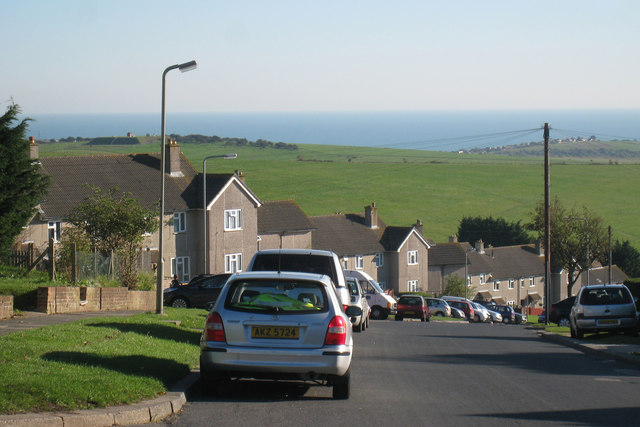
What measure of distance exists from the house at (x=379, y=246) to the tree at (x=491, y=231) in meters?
22.5

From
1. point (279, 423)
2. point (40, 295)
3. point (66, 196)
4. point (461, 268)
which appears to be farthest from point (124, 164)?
point (279, 423)

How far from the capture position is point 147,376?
10.7 metres

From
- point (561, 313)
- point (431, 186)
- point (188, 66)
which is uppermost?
point (188, 66)

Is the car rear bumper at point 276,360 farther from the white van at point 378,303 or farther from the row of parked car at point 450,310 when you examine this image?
the row of parked car at point 450,310

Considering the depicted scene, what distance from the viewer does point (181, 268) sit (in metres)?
51.4

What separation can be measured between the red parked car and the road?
23.7m

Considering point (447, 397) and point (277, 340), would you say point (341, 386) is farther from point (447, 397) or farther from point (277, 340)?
point (447, 397)

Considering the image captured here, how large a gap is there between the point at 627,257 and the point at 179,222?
2284 inches

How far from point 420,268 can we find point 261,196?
90.8 ft


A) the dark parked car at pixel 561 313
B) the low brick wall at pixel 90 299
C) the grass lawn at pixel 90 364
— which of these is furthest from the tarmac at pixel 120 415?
the dark parked car at pixel 561 313

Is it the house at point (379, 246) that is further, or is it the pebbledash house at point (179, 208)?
the house at point (379, 246)

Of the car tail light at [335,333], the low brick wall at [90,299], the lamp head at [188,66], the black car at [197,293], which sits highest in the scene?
the lamp head at [188,66]

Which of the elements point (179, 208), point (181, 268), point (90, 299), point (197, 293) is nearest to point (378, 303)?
point (197, 293)

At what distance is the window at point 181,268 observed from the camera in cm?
5091
